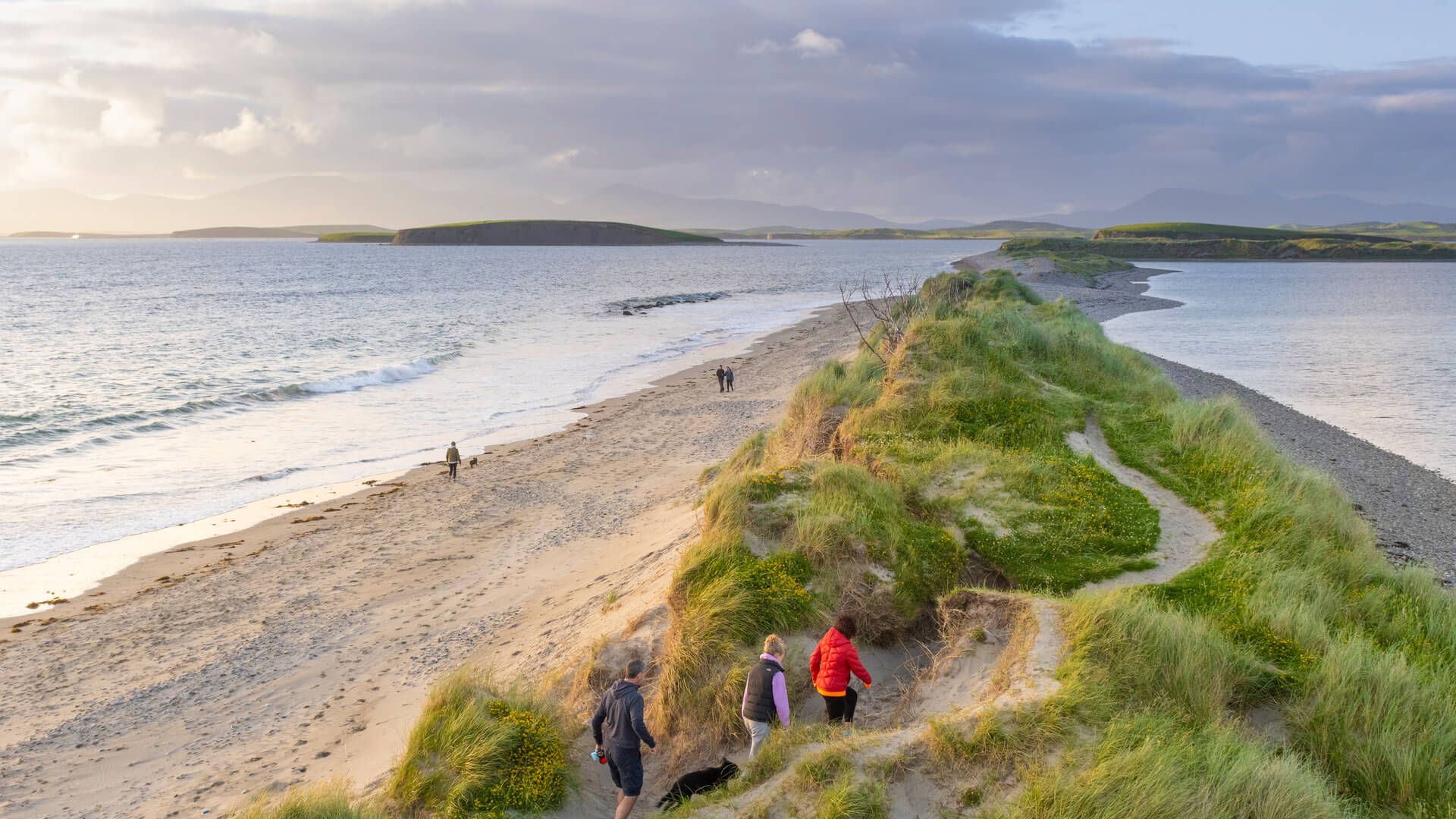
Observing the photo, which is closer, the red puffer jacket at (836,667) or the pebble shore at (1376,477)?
the red puffer jacket at (836,667)

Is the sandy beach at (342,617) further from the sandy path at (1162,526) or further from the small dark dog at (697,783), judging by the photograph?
the sandy path at (1162,526)

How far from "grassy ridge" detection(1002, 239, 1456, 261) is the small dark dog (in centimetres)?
15355

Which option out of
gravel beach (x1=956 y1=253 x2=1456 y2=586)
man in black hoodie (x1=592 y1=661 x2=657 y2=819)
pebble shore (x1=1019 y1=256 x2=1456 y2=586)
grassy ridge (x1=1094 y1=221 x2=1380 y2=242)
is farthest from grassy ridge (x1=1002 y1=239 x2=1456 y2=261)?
man in black hoodie (x1=592 y1=661 x2=657 y2=819)

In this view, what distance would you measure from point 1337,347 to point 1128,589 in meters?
47.8

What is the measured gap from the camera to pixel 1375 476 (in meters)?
20.8

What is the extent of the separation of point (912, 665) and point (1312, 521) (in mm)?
7145

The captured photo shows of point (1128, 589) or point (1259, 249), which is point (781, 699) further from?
point (1259, 249)

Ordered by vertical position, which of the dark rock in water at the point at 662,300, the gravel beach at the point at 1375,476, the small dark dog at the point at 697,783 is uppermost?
the dark rock in water at the point at 662,300

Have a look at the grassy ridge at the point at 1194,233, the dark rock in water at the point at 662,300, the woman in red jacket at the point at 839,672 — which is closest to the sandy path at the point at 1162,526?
the woman in red jacket at the point at 839,672

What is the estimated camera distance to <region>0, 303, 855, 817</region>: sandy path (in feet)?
35.0

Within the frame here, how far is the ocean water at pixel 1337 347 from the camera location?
92.9 feet

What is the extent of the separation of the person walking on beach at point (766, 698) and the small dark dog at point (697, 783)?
0.28m

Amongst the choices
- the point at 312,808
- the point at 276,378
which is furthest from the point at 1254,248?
the point at 312,808

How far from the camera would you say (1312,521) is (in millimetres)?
12562
